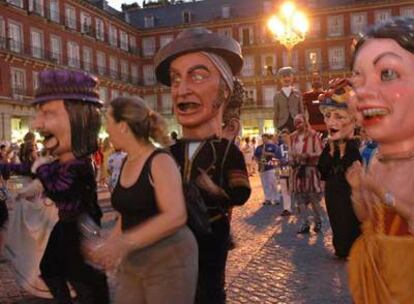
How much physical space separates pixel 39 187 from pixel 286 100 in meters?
4.66

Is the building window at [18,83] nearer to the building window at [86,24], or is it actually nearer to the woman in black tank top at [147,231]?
the building window at [86,24]

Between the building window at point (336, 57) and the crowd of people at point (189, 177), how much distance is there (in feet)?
147

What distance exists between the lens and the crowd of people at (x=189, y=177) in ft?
6.86

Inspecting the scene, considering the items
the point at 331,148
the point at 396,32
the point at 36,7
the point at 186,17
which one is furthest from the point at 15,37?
the point at 396,32

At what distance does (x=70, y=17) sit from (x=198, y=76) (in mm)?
37871

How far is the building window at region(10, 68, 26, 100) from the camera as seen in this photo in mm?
32312

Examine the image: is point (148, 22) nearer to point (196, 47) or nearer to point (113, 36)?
point (113, 36)

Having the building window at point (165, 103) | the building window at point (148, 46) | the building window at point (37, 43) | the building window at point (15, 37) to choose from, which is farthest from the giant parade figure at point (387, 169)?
the building window at point (148, 46)

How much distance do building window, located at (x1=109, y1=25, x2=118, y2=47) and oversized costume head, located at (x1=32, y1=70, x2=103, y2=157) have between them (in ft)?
141

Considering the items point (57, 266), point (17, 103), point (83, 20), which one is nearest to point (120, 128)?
point (57, 266)

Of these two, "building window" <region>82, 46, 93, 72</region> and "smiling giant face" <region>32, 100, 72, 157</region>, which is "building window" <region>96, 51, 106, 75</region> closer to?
"building window" <region>82, 46, 93, 72</region>

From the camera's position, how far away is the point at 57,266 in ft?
10.6

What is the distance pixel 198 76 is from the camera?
119 inches

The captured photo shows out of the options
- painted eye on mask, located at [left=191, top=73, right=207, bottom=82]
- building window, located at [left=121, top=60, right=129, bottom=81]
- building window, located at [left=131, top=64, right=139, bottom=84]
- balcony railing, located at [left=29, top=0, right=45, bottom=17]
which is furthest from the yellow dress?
building window, located at [left=131, top=64, right=139, bottom=84]
